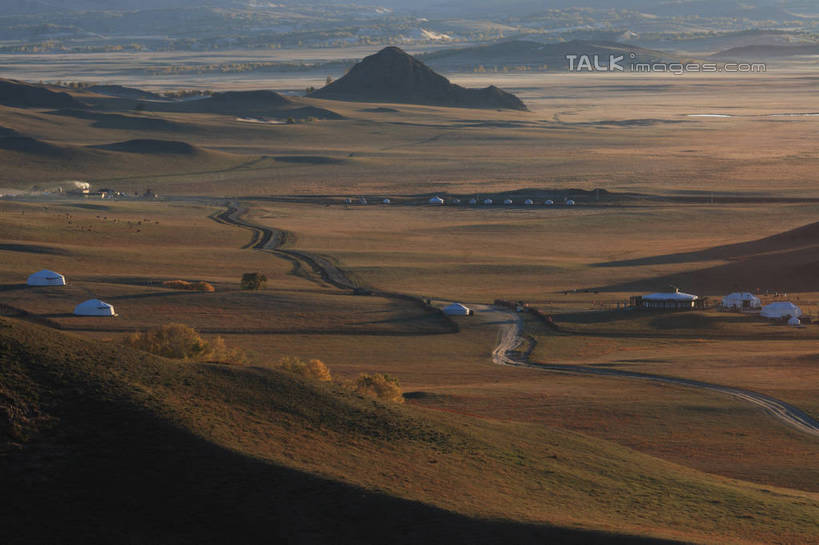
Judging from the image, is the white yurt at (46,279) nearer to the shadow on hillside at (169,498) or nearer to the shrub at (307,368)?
the shrub at (307,368)

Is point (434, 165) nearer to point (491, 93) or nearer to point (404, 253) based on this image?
point (404, 253)

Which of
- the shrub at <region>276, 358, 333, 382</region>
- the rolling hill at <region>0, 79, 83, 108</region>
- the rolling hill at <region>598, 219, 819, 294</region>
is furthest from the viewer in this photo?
the rolling hill at <region>0, 79, 83, 108</region>

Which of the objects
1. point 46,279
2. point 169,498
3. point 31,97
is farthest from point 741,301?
point 31,97

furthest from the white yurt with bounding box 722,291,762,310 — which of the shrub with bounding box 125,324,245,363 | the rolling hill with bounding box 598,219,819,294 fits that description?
the shrub with bounding box 125,324,245,363

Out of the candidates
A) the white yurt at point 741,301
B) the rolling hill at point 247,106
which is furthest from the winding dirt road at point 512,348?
the rolling hill at point 247,106

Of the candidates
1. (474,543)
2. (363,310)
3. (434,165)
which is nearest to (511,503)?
(474,543)

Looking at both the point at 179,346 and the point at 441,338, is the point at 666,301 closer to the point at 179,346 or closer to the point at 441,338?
the point at 441,338

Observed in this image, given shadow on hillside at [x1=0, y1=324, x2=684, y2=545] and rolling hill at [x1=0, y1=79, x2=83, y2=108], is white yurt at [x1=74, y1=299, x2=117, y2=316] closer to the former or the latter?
shadow on hillside at [x1=0, y1=324, x2=684, y2=545]
